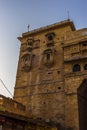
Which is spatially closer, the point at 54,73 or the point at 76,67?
the point at 76,67

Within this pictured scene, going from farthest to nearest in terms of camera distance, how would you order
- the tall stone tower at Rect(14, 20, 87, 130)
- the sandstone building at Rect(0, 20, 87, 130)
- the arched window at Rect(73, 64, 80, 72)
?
1. the arched window at Rect(73, 64, 80, 72)
2. the tall stone tower at Rect(14, 20, 87, 130)
3. the sandstone building at Rect(0, 20, 87, 130)

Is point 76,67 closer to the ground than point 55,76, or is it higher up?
higher up

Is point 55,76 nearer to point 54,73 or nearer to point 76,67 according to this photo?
point 54,73

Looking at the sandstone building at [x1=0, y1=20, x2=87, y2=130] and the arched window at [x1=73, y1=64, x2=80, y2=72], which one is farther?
the arched window at [x1=73, y1=64, x2=80, y2=72]

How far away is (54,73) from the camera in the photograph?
25.0m

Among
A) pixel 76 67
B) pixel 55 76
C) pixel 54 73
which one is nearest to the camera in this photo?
pixel 76 67

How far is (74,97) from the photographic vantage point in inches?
845

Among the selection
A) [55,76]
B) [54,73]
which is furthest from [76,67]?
[54,73]

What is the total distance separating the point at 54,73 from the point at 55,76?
1.50ft

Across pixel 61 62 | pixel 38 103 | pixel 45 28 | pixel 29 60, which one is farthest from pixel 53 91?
pixel 45 28

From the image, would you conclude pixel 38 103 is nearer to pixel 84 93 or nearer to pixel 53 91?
pixel 53 91

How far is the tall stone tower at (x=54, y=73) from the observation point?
865 inches

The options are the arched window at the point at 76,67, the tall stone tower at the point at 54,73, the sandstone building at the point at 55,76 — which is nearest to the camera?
the sandstone building at the point at 55,76

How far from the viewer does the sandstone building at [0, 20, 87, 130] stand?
21714 mm
